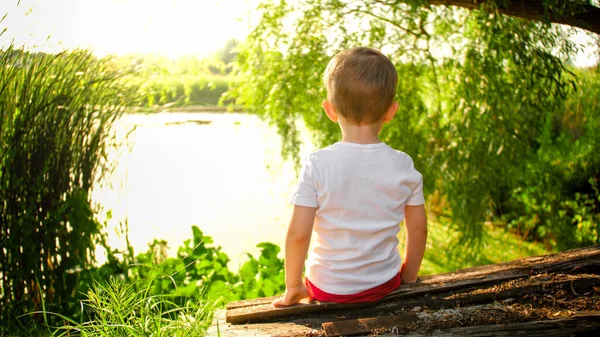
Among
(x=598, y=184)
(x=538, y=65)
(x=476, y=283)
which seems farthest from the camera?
(x=598, y=184)

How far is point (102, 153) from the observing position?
116 inches

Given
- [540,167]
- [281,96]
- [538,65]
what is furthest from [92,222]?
[540,167]

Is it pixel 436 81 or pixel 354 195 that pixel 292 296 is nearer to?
pixel 354 195

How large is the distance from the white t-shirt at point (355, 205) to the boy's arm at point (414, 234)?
1.4 inches

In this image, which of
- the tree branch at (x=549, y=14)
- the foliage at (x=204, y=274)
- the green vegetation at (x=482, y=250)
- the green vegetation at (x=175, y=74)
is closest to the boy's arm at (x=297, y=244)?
the foliage at (x=204, y=274)

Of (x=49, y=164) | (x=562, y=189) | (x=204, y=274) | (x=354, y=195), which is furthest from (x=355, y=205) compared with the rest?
(x=562, y=189)

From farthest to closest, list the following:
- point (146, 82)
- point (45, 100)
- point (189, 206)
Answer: point (189, 206), point (146, 82), point (45, 100)

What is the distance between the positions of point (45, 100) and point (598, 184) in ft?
12.8

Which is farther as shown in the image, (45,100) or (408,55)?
(408,55)

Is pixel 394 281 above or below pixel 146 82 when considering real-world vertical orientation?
below

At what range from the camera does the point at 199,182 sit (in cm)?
532

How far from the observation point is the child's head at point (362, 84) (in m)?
1.49

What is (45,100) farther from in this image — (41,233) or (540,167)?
(540,167)

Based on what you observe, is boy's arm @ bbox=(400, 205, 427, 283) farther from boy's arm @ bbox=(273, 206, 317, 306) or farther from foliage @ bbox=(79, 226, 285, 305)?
foliage @ bbox=(79, 226, 285, 305)
